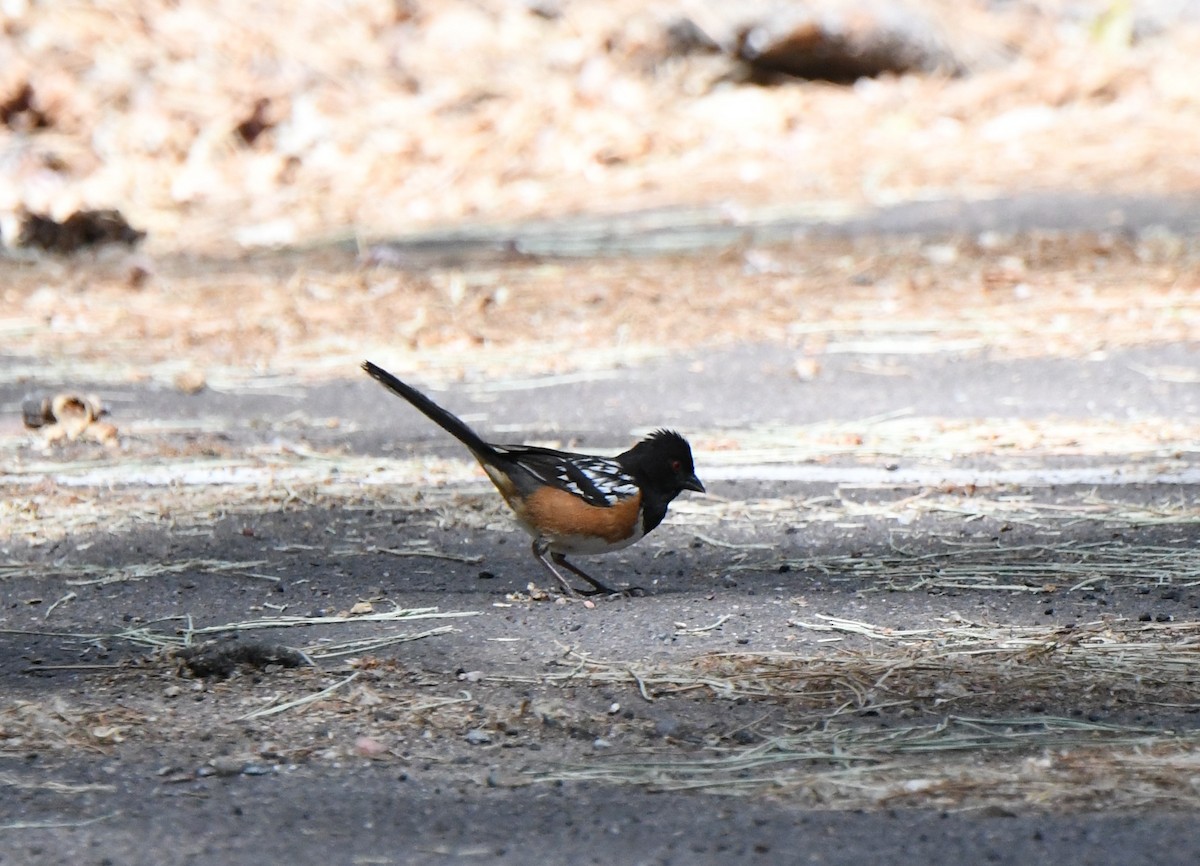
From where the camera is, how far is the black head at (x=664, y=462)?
4.80 metres

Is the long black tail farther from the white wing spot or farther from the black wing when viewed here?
the white wing spot

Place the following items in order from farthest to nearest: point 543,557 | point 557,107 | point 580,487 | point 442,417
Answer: point 557,107
point 543,557
point 442,417
point 580,487

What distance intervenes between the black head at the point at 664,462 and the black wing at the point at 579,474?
0.17 ft

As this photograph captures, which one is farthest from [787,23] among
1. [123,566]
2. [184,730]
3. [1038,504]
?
[184,730]

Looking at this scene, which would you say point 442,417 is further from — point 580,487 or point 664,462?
point 664,462

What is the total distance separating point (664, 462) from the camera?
4816mm

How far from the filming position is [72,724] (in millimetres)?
Result: 3605

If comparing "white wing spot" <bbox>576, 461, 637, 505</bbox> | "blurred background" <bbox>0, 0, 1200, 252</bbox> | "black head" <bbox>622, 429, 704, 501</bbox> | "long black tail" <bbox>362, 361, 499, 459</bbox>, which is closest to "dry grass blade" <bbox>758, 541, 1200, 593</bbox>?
"black head" <bbox>622, 429, 704, 501</bbox>

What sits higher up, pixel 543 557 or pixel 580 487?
pixel 580 487

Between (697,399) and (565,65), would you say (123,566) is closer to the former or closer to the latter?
(697,399)

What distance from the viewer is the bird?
184 inches

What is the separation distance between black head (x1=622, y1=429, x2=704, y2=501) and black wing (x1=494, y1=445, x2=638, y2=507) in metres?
0.05

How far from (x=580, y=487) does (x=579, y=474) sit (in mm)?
63

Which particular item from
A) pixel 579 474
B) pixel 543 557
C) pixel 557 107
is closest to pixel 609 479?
pixel 579 474
